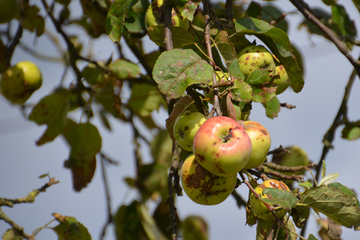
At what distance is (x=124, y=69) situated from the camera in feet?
4.71

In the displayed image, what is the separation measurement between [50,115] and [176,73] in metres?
0.88

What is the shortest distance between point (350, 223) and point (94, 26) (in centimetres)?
122

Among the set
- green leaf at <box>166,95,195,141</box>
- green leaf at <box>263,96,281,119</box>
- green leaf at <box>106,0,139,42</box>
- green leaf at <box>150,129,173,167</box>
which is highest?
green leaf at <box>106,0,139,42</box>

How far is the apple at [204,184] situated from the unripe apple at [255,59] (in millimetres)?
325

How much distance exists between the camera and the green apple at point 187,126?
0.82 m

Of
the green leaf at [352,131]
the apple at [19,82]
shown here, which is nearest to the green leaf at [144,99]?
the apple at [19,82]

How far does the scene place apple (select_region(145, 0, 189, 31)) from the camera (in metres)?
1.04

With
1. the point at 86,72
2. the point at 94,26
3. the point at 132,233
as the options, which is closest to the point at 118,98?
the point at 86,72

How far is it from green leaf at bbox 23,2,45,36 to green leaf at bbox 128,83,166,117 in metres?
0.50

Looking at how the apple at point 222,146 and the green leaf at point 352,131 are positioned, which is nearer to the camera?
the apple at point 222,146

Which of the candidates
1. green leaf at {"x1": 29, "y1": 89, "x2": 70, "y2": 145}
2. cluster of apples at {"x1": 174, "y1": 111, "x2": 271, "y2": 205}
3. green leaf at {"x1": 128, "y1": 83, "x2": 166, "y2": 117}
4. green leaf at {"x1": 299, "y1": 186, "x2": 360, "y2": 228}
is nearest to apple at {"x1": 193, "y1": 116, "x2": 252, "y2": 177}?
cluster of apples at {"x1": 174, "y1": 111, "x2": 271, "y2": 205}

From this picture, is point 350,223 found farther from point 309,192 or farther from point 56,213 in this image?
point 56,213

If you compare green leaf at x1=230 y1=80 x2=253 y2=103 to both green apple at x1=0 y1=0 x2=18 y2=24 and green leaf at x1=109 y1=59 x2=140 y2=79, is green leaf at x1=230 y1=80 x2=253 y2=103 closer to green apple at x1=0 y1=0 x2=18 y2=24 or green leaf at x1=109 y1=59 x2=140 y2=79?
green leaf at x1=109 y1=59 x2=140 y2=79

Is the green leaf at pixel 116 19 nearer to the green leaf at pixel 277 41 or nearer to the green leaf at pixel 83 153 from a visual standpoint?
the green leaf at pixel 277 41
